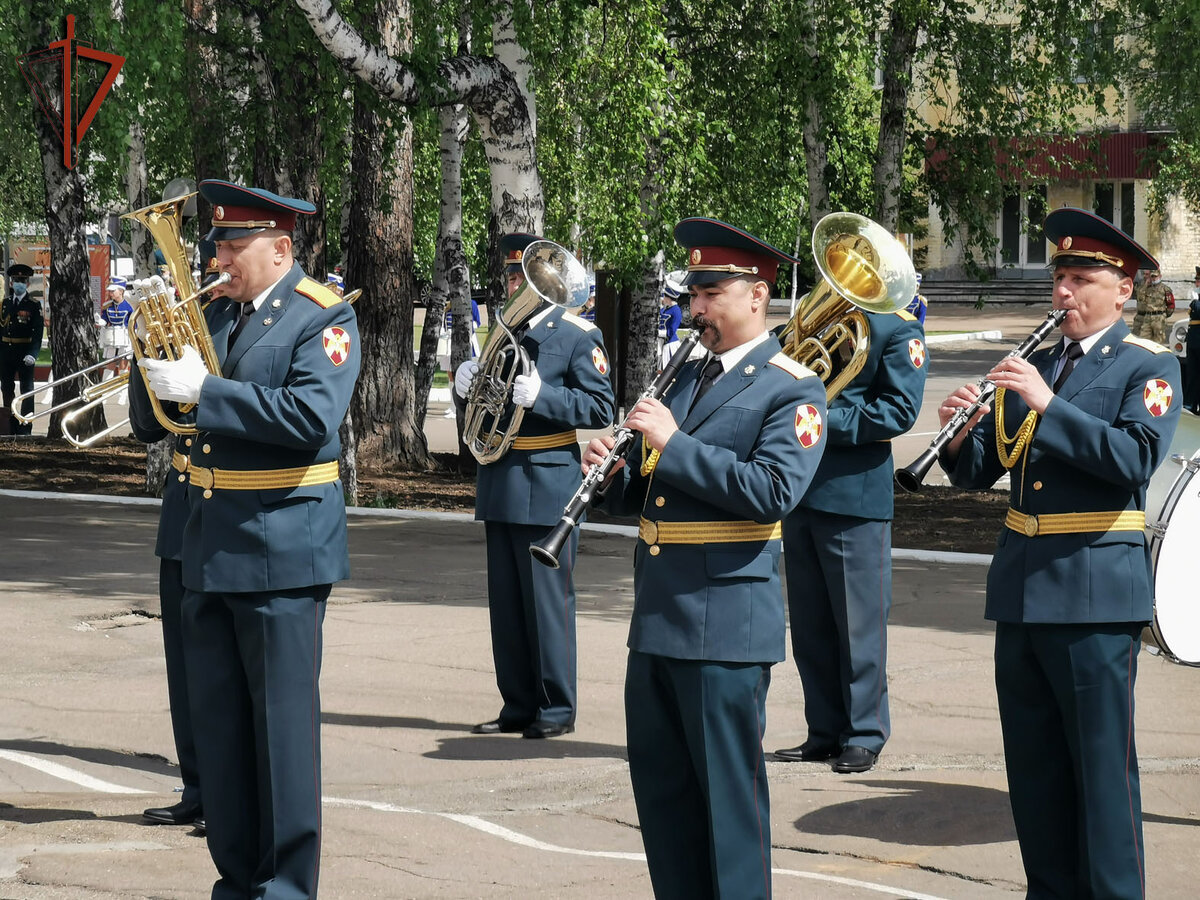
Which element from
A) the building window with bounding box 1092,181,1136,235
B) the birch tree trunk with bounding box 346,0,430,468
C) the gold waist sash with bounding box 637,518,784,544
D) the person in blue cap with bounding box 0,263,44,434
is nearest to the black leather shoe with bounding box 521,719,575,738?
the gold waist sash with bounding box 637,518,784,544

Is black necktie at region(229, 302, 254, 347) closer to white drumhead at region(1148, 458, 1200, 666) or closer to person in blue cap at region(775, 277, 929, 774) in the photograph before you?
person in blue cap at region(775, 277, 929, 774)

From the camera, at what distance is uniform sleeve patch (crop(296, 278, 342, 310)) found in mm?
5016

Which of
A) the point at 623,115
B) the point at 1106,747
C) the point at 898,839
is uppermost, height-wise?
the point at 623,115

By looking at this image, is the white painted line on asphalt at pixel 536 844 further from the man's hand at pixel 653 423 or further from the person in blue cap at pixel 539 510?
the man's hand at pixel 653 423

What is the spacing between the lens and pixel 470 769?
6.65 m

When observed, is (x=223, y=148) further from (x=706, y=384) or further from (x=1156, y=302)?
(x=1156, y=302)

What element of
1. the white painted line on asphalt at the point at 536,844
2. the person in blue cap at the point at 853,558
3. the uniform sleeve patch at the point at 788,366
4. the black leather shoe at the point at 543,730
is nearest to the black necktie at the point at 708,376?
the uniform sleeve patch at the point at 788,366

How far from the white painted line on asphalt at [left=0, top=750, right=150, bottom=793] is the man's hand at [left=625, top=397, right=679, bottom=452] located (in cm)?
305

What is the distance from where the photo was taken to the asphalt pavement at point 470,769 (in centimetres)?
536

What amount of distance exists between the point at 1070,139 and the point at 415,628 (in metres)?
12.5

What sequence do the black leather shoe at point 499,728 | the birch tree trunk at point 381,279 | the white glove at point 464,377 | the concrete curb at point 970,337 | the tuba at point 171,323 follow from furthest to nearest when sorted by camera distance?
the concrete curb at point 970,337, the birch tree trunk at point 381,279, the white glove at point 464,377, the black leather shoe at point 499,728, the tuba at point 171,323

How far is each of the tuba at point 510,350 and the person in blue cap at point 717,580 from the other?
2.96 meters

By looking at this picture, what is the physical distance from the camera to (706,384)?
450cm

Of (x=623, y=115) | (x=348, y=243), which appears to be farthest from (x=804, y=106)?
(x=348, y=243)
